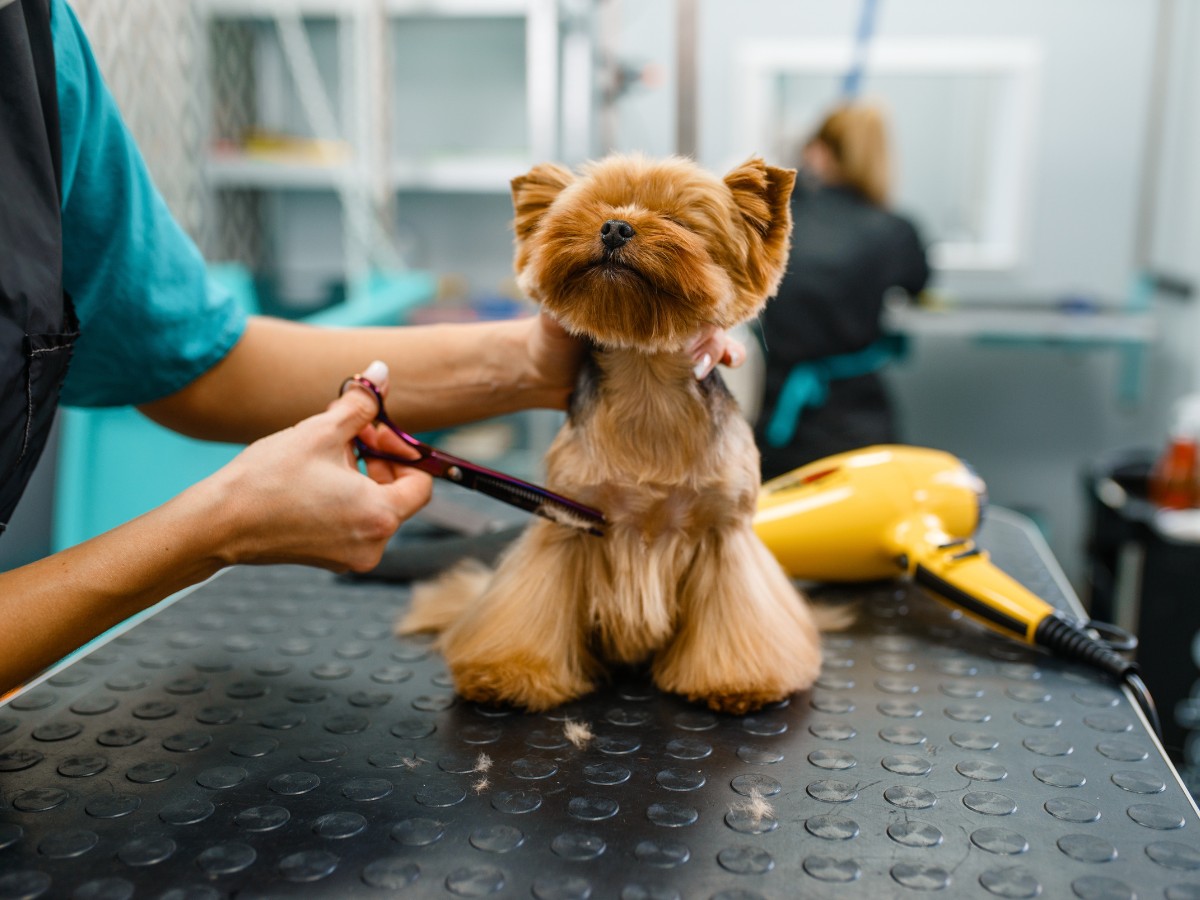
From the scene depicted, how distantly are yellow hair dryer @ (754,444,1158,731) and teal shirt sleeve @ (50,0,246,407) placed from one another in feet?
2.03

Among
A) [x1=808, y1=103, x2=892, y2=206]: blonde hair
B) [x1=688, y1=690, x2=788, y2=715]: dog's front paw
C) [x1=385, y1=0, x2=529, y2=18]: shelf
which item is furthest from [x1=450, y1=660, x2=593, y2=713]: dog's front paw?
[x1=385, y1=0, x2=529, y2=18]: shelf

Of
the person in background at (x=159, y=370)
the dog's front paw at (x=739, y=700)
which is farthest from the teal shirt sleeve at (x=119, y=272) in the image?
the dog's front paw at (x=739, y=700)

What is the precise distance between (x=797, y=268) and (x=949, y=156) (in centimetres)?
123

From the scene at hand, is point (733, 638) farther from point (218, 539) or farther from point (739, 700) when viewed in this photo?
point (218, 539)

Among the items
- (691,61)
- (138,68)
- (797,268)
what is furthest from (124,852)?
(691,61)

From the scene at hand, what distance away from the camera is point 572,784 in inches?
28.4

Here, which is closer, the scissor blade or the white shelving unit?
the scissor blade

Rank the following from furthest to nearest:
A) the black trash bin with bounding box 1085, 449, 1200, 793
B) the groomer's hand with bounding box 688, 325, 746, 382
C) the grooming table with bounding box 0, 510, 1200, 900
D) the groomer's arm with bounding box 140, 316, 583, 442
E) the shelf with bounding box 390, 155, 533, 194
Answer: the shelf with bounding box 390, 155, 533, 194 < the black trash bin with bounding box 1085, 449, 1200, 793 < the groomer's arm with bounding box 140, 316, 583, 442 < the groomer's hand with bounding box 688, 325, 746, 382 < the grooming table with bounding box 0, 510, 1200, 900

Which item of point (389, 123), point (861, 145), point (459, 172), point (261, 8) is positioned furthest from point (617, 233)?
point (261, 8)

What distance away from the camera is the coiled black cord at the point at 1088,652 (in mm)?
896

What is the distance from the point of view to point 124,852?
621 millimetres

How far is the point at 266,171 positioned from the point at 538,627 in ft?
8.21

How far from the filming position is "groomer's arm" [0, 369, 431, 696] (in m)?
0.70

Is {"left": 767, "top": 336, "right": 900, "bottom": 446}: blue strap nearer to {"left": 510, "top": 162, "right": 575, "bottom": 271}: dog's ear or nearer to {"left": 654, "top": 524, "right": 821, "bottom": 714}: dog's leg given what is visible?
{"left": 654, "top": 524, "right": 821, "bottom": 714}: dog's leg
